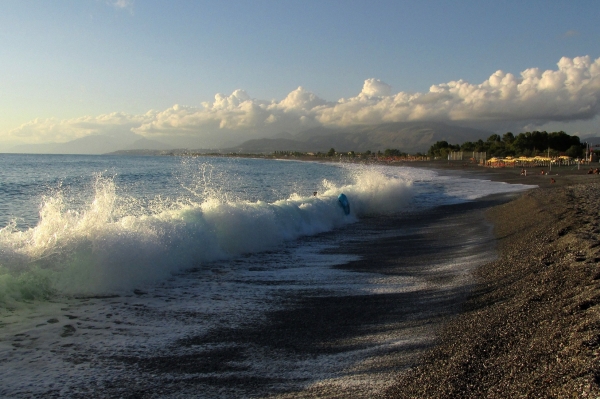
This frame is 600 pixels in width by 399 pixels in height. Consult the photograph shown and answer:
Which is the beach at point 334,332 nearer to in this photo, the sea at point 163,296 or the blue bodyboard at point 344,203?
the sea at point 163,296

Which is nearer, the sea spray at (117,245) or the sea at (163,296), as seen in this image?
the sea at (163,296)

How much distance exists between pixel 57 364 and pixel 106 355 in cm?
60

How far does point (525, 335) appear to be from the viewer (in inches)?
243

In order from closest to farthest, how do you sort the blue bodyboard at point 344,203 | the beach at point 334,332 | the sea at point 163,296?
1. the beach at point 334,332
2. the sea at point 163,296
3. the blue bodyboard at point 344,203

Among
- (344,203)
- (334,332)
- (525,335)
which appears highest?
(344,203)

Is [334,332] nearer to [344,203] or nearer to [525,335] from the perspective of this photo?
[525,335]

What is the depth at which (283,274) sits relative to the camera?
11.4 m

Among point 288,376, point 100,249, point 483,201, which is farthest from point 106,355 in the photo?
point 483,201

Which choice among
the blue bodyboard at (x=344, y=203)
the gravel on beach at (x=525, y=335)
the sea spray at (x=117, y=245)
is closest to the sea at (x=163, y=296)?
the sea spray at (x=117, y=245)

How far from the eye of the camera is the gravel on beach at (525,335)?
190 inches

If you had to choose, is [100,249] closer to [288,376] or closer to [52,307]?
[52,307]

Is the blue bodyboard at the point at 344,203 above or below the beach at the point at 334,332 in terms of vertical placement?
above

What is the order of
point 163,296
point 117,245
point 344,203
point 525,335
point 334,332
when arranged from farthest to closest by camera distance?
1. point 344,203
2. point 117,245
3. point 163,296
4. point 334,332
5. point 525,335

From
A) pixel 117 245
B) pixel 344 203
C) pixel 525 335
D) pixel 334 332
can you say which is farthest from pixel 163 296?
pixel 344 203
